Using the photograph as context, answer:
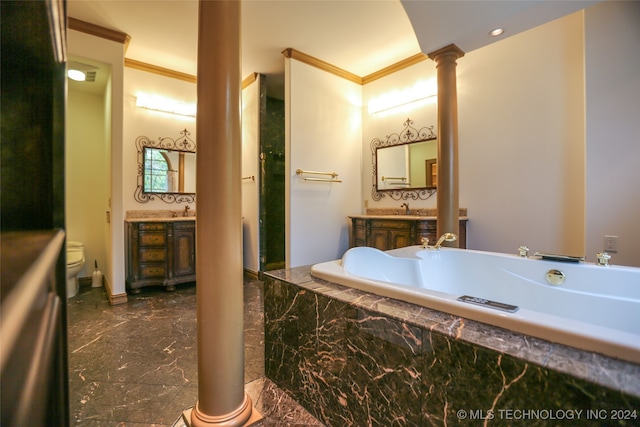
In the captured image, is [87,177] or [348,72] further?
[348,72]

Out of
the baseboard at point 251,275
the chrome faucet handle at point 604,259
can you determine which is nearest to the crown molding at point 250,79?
the baseboard at point 251,275

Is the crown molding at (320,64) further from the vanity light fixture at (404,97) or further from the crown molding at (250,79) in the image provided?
the crown molding at (250,79)

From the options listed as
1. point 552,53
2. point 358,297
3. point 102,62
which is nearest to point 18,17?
point 358,297

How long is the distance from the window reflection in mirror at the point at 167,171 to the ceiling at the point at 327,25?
39.5 inches

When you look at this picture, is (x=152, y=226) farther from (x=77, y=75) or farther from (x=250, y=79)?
(x=250, y=79)

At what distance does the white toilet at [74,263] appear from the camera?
8.77 ft

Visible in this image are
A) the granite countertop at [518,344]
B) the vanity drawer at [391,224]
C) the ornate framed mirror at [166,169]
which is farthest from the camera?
the ornate framed mirror at [166,169]

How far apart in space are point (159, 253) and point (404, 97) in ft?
10.5

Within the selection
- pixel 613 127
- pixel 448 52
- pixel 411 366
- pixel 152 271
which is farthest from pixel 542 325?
pixel 152 271

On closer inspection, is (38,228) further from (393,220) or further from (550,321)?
(393,220)

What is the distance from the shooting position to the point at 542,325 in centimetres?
79

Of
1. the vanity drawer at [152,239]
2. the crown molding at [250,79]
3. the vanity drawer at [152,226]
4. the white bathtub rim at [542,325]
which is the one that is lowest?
the white bathtub rim at [542,325]

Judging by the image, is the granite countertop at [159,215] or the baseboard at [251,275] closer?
the granite countertop at [159,215]

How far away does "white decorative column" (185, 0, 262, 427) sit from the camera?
1092 millimetres
